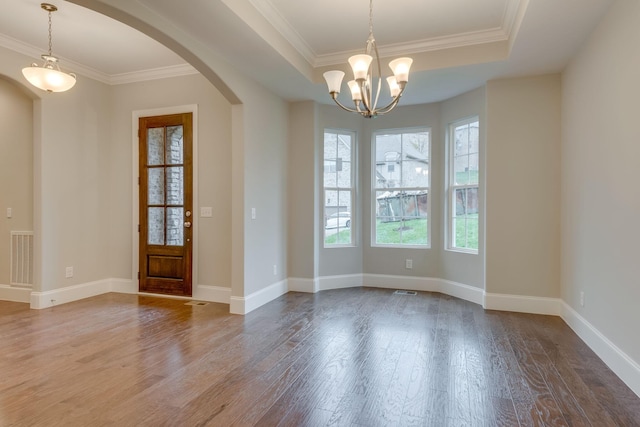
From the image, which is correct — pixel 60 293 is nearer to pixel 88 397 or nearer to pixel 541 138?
pixel 88 397

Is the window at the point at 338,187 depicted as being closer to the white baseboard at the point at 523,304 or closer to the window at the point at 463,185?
the window at the point at 463,185

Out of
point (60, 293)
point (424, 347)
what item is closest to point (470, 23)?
point (424, 347)

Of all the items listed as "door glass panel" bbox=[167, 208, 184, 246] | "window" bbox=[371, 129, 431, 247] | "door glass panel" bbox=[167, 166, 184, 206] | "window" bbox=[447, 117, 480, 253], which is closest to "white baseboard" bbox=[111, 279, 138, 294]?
"door glass panel" bbox=[167, 208, 184, 246]

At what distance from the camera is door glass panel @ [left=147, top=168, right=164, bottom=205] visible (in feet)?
15.6

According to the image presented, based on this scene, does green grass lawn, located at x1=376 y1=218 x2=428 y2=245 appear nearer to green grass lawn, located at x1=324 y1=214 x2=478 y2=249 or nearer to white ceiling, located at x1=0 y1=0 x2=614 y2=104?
green grass lawn, located at x1=324 y1=214 x2=478 y2=249

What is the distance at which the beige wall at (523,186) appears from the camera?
12.9 feet

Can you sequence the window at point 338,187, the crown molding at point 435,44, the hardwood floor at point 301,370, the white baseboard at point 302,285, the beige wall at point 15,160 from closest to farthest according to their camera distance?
the hardwood floor at point 301,370 → the crown molding at point 435,44 → the beige wall at point 15,160 → the white baseboard at point 302,285 → the window at point 338,187

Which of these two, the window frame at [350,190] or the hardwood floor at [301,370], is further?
the window frame at [350,190]

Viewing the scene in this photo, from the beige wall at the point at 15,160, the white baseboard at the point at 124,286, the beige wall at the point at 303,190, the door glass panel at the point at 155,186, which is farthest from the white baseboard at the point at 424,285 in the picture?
the beige wall at the point at 15,160

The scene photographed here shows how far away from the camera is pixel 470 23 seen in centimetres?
339

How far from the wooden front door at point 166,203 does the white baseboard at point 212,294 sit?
5.2 inches

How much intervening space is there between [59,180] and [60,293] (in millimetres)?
1372

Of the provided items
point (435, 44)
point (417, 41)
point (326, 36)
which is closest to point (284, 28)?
point (326, 36)

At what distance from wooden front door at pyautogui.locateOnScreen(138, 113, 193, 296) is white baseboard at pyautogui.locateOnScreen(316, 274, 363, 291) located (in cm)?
178
